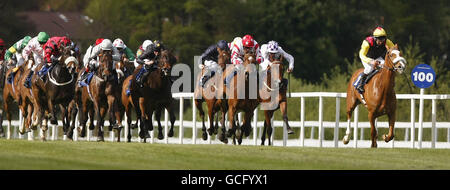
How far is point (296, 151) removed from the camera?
16.7m

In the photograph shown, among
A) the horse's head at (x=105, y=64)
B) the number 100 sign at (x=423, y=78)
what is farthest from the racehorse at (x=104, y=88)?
the number 100 sign at (x=423, y=78)

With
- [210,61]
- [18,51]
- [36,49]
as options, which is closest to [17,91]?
[36,49]

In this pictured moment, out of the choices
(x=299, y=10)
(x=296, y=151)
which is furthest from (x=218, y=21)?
(x=296, y=151)

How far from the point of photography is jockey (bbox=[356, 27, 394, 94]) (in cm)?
1917

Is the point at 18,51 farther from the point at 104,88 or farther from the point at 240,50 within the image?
the point at 240,50

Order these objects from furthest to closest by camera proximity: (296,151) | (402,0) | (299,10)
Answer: (402,0) < (299,10) < (296,151)

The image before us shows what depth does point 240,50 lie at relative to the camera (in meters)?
21.0

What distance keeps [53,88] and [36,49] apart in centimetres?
183

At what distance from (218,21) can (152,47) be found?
1473 inches

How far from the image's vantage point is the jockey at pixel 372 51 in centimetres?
1917

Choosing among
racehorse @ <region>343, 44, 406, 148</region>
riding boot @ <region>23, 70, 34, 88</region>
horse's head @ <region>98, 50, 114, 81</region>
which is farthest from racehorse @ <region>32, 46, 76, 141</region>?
racehorse @ <region>343, 44, 406, 148</region>

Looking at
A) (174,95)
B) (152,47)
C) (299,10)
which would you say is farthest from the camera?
(299,10)

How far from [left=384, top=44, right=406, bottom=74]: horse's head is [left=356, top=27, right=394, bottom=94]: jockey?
484mm
